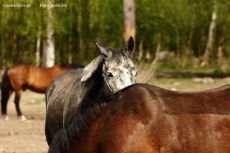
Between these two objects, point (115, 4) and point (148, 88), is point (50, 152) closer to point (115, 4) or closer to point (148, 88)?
point (148, 88)

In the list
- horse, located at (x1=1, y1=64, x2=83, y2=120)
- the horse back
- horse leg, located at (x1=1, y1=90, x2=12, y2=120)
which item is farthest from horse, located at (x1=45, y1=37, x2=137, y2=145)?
horse, located at (x1=1, y1=64, x2=83, y2=120)

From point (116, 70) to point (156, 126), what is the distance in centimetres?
183

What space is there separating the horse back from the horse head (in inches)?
59.5

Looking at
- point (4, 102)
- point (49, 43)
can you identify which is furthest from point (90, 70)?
point (49, 43)

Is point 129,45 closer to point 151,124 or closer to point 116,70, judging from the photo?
point 116,70

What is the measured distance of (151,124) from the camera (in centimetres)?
274

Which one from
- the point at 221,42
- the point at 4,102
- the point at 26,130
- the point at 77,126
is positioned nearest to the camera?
the point at 77,126

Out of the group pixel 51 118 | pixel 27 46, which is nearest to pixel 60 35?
pixel 27 46

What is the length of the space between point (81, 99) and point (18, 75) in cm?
811

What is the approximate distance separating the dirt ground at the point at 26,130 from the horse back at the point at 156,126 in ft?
14.0

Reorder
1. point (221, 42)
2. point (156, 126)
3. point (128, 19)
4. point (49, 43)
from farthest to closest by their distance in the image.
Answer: point (221, 42) → point (49, 43) → point (128, 19) → point (156, 126)

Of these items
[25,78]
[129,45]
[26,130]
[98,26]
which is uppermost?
[129,45]

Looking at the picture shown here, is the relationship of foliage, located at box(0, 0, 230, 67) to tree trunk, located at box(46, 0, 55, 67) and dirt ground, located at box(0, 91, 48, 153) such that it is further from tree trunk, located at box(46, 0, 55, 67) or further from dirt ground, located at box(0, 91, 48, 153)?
dirt ground, located at box(0, 91, 48, 153)

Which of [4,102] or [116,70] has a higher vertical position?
[116,70]
